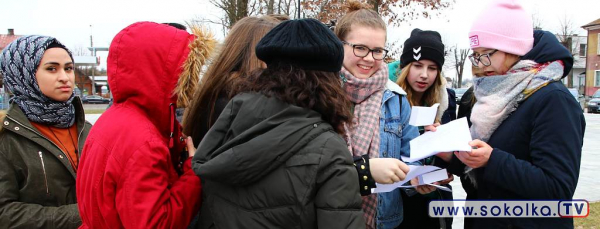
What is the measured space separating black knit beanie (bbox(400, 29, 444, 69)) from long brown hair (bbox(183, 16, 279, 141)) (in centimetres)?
158

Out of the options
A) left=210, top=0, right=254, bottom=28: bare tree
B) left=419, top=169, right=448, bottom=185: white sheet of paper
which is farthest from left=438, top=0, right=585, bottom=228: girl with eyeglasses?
left=210, top=0, right=254, bottom=28: bare tree

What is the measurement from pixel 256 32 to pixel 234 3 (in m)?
11.6

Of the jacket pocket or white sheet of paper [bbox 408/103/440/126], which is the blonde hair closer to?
white sheet of paper [bbox 408/103/440/126]

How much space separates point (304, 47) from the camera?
1.39 metres

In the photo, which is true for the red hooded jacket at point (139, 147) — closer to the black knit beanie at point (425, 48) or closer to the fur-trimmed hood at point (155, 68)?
the fur-trimmed hood at point (155, 68)

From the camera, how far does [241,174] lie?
134 centimetres

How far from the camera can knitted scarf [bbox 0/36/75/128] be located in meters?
2.29

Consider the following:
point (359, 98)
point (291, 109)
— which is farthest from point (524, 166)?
point (291, 109)

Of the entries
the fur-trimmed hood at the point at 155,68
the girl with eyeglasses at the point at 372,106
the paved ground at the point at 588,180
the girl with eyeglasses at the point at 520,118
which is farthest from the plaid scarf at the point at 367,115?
the paved ground at the point at 588,180

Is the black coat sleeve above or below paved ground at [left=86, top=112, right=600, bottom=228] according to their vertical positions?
above

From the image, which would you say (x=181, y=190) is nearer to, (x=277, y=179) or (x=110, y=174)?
(x=110, y=174)

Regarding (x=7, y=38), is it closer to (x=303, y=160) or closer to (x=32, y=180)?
(x=32, y=180)

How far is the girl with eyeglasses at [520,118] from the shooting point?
5.97ft

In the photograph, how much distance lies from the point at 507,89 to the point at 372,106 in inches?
27.3
